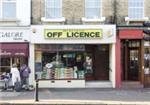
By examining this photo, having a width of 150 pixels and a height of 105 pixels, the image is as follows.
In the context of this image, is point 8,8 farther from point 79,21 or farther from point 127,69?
point 127,69

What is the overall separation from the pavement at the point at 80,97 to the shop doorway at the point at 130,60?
2161 millimetres

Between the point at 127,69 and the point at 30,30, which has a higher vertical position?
the point at 30,30

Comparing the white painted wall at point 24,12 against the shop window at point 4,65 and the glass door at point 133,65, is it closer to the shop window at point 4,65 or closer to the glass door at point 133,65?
the shop window at point 4,65

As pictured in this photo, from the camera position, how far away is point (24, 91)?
28.6 m

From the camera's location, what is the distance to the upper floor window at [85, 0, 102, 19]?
30.4m

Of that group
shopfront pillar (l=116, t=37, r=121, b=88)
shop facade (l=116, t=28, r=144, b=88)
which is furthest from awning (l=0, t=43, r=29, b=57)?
shop facade (l=116, t=28, r=144, b=88)

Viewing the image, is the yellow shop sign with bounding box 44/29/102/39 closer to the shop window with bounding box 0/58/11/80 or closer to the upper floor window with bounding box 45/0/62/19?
the upper floor window with bounding box 45/0/62/19

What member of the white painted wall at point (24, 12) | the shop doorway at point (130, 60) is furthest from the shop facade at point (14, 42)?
the shop doorway at point (130, 60)

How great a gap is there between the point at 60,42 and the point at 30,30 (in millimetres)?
1834

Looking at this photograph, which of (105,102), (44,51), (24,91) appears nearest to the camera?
(105,102)

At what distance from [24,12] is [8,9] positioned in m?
1.03

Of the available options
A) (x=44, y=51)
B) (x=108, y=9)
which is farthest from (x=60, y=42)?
(x=108, y=9)

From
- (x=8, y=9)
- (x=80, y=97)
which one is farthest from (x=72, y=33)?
(x=80, y=97)

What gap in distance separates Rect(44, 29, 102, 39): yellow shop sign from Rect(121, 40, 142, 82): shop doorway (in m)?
2.12
